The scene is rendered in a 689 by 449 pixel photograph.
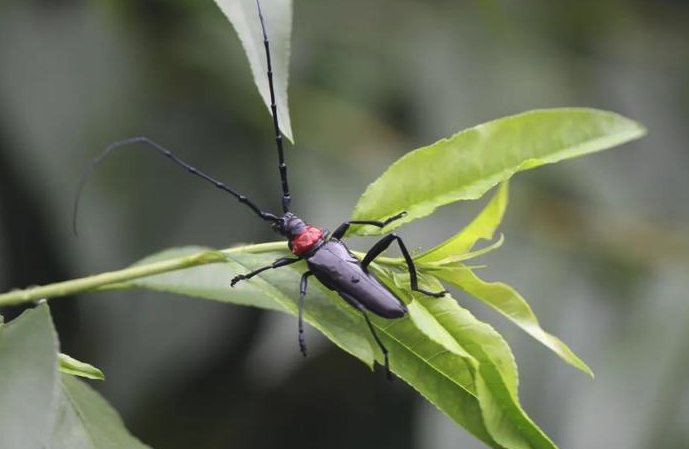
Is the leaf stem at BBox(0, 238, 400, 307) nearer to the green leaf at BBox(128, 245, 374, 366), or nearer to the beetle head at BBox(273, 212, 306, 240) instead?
the green leaf at BBox(128, 245, 374, 366)

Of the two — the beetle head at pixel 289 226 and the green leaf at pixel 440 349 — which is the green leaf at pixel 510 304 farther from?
the beetle head at pixel 289 226

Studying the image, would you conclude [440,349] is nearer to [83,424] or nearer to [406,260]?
[406,260]

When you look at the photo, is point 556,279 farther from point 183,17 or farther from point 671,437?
→ point 183,17

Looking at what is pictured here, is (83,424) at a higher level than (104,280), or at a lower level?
lower

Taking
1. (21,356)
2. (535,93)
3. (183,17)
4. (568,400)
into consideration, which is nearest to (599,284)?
(568,400)

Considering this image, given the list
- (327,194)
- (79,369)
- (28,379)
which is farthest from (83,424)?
(327,194)
